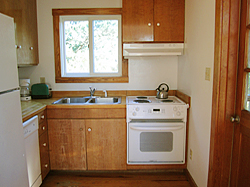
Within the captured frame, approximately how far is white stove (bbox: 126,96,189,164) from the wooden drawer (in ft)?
3.11

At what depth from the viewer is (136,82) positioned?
3104 mm

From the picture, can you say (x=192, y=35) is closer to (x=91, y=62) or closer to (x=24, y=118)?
(x=91, y=62)

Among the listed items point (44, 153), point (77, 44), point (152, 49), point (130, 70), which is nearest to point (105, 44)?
point (77, 44)

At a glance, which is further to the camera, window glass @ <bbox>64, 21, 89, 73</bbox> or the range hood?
window glass @ <bbox>64, 21, 89, 73</bbox>

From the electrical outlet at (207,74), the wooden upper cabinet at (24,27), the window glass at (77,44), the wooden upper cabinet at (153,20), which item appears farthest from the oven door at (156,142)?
the wooden upper cabinet at (24,27)

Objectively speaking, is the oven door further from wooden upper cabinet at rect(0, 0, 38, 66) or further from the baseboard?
wooden upper cabinet at rect(0, 0, 38, 66)

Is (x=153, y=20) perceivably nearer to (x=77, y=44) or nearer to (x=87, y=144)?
(x=77, y=44)

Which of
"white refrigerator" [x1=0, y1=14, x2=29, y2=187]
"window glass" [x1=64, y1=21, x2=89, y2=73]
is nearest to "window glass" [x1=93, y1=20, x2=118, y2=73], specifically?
"window glass" [x1=64, y1=21, x2=89, y2=73]

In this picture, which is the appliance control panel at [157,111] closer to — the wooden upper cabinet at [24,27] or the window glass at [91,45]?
the window glass at [91,45]

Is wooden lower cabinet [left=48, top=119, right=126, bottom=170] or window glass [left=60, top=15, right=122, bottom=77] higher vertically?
window glass [left=60, top=15, right=122, bottom=77]

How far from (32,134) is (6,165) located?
27.6 inches

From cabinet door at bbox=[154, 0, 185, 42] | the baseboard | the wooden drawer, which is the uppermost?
cabinet door at bbox=[154, 0, 185, 42]

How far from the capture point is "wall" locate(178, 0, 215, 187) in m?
1.92

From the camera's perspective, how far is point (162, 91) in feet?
9.30
